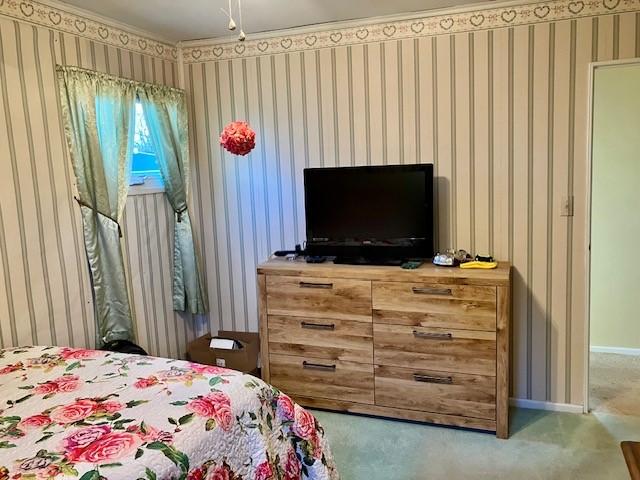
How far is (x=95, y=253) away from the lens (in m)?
2.97

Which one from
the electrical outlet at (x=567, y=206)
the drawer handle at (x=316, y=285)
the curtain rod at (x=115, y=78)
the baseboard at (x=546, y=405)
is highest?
the curtain rod at (x=115, y=78)

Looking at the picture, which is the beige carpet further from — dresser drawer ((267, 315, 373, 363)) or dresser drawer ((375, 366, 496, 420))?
dresser drawer ((267, 315, 373, 363))

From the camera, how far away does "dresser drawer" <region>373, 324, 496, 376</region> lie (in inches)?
113

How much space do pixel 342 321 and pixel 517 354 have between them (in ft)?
3.66

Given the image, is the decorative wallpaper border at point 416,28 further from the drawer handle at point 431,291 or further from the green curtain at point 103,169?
the drawer handle at point 431,291

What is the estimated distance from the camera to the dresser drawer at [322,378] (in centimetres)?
314

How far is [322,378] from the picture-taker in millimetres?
3244

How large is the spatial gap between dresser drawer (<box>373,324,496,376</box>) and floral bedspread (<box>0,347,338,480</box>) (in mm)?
1021

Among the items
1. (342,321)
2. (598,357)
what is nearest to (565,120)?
(342,321)

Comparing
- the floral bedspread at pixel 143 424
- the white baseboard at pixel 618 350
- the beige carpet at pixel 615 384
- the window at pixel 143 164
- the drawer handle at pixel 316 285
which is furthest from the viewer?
the white baseboard at pixel 618 350

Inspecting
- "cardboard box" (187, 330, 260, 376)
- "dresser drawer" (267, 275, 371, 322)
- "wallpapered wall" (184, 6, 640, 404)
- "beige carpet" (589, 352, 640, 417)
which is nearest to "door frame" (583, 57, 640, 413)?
"wallpapered wall" (184, 6, 640, 404)

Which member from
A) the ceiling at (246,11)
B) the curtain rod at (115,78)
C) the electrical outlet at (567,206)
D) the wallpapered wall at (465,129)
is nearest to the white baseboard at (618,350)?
the wallpapered wall at (465,129)

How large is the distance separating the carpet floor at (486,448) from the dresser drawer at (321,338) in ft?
1.32

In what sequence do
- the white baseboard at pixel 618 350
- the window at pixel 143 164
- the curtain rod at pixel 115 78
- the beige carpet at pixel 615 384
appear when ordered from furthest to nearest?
the white baseboard at pixel 618 350, the window at pixel 143 164, the beige carpet at pixel 615 384, the curtain rod at pixel 115 78
